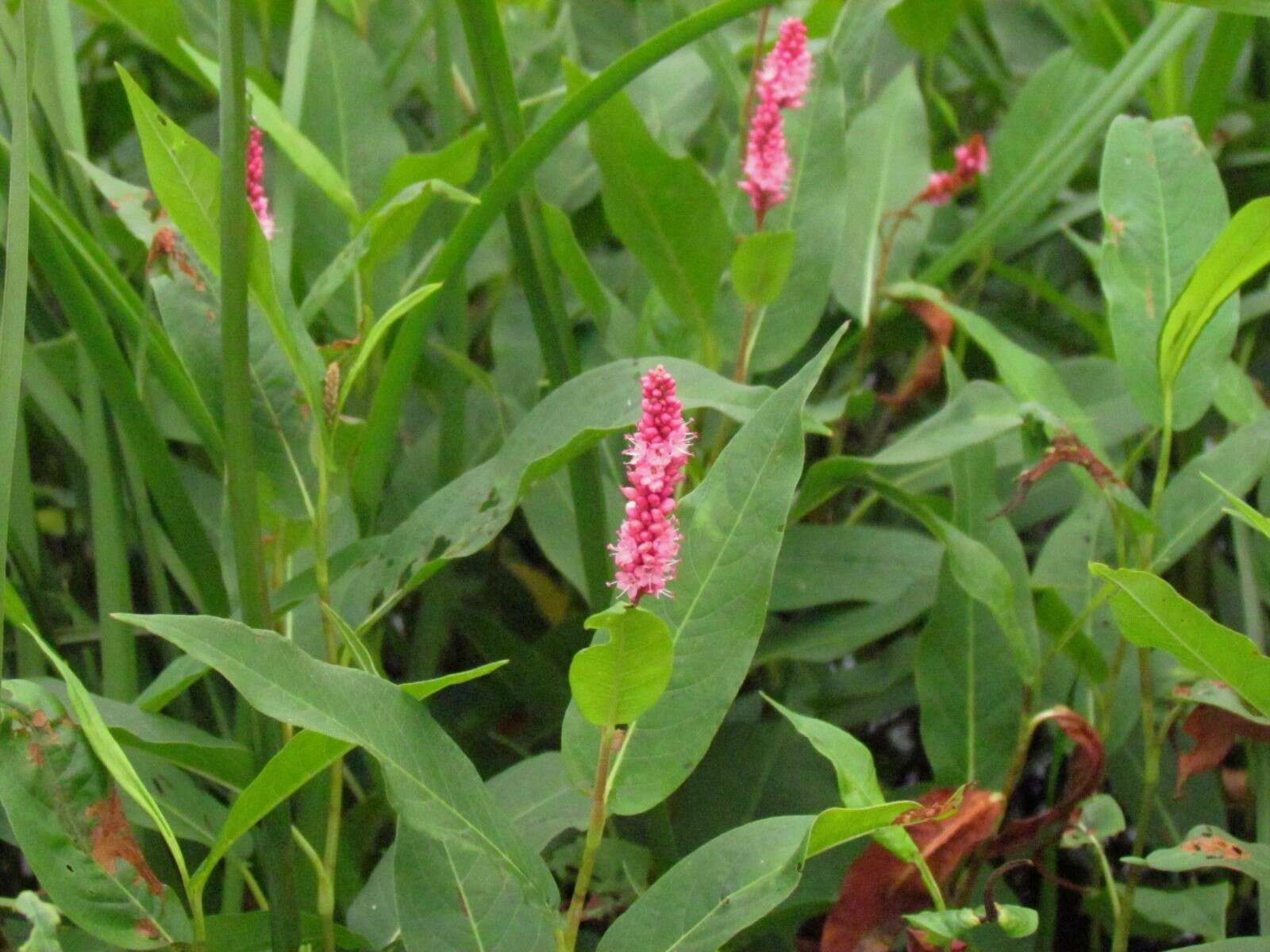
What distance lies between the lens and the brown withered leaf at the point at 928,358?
90 centimetres

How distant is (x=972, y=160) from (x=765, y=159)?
252 millimetres

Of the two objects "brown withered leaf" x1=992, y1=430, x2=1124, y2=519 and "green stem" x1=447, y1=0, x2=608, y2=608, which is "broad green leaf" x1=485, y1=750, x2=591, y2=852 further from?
"brown withered leaf" x1=992, y1=430, x2=1124, y2=519

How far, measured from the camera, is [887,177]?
0.95 m

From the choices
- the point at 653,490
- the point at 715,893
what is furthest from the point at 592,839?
the point at 653,490

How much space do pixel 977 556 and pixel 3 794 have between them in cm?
42

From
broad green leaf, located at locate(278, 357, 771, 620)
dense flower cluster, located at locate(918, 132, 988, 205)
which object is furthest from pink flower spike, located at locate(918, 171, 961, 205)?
broad green leaf, located at locate(278, 357, 771, 620)

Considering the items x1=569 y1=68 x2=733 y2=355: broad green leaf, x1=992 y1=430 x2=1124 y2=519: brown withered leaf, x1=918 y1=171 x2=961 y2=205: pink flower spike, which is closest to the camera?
x1=992 y1=430 x2=1124 y2=519: brown withered leaf

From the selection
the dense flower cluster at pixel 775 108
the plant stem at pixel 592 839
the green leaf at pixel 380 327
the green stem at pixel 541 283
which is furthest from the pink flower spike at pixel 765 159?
the plant stem at pixel 592 839

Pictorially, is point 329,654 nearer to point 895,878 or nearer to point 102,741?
point 102,741

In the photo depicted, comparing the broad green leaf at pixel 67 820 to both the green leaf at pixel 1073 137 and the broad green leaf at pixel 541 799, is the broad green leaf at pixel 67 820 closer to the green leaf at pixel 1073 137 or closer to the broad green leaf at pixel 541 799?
the broad green leaf at pixel 541 799

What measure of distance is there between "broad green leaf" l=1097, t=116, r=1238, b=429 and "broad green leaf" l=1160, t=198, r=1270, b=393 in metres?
0.01

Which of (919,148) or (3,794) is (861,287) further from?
(3,794)

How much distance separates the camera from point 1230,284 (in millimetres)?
617

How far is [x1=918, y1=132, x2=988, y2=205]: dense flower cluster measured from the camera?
891 millimetres
